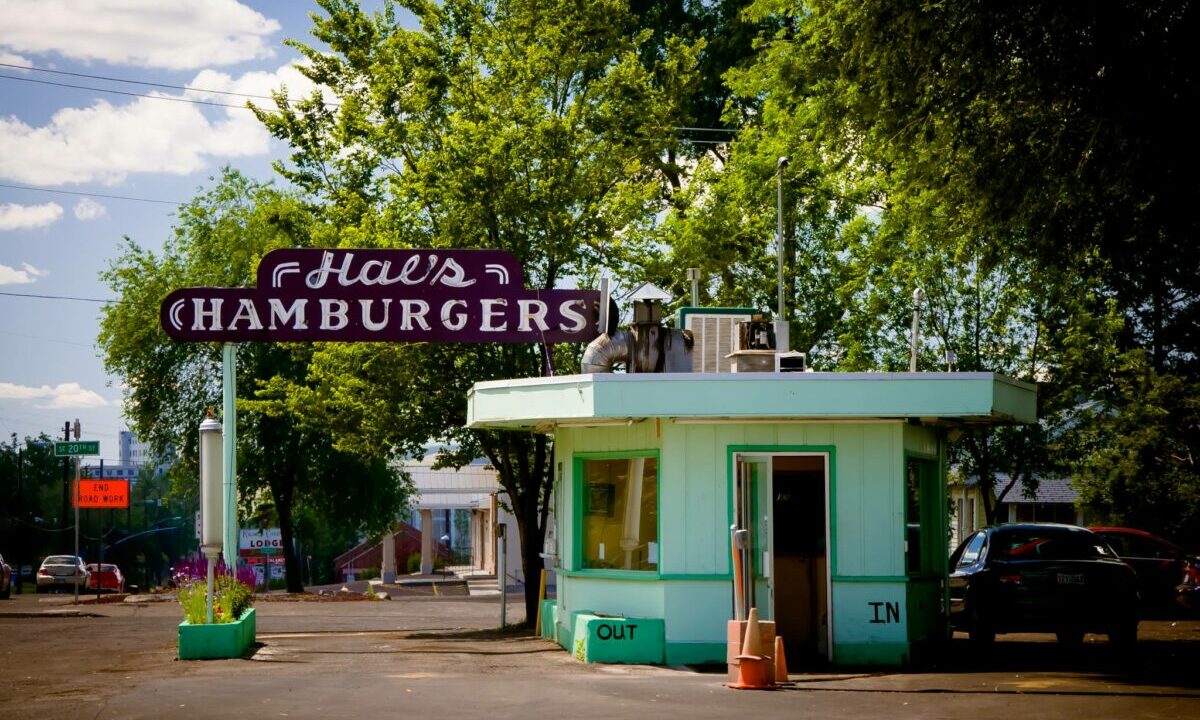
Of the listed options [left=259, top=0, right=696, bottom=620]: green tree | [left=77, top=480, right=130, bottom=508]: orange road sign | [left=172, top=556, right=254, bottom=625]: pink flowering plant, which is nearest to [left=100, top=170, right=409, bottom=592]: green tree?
[left=77, top=480, right=130, bottom=508]: orange road sign

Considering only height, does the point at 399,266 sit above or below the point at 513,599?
above

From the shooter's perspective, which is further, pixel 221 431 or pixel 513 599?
pixel 513 599

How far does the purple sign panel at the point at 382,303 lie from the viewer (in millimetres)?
18812

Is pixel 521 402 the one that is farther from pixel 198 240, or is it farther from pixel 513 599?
pixel 198 240

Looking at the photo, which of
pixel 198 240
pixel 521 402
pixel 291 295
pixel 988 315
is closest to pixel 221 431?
pixel 291 295

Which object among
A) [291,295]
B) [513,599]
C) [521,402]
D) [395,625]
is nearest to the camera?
[521,402]

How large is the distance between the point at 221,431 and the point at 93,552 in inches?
3695

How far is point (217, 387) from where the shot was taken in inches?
1855

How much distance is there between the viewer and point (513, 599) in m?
41.5

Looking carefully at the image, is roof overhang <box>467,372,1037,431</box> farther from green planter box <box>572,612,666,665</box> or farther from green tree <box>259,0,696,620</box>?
green tree <box>259,0,696,620</box>

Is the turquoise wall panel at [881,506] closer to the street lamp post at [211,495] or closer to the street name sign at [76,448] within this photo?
the street lamp post at [211,495]

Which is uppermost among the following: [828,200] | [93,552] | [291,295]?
[828,200]

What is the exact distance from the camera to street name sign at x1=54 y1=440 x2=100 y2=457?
38.2 metres

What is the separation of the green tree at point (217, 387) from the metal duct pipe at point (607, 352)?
2692 centimetres
